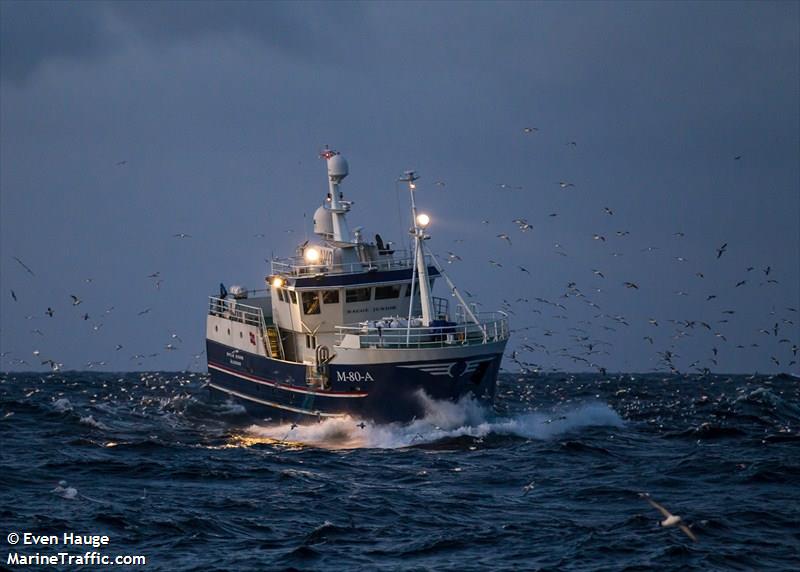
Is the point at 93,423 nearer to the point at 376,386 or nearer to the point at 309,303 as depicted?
the point at 309,303

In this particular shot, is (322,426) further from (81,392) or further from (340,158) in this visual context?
(81,392)

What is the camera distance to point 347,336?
40.1m

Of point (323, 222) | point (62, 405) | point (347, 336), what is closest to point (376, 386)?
point (347, 336)

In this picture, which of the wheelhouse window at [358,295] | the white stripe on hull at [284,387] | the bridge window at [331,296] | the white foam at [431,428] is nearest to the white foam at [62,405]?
the white stripe on hull at [284,387]

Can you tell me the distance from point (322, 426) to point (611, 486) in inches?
572

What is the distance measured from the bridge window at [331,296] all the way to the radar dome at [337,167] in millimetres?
5915

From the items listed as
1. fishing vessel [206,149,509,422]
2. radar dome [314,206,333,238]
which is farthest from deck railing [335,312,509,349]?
radar dome [314,206,333,238]

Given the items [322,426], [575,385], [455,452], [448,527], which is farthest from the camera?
[575,385]

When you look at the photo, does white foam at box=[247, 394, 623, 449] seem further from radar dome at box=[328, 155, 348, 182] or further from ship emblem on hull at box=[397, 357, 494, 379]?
radar dome at box=[328, 155, 348, 182]

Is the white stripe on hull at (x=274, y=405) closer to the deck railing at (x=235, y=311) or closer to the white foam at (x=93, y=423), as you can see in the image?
the deck railing at (x=235, y=311)

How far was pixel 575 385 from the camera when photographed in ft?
249

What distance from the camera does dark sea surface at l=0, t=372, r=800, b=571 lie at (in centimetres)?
2297

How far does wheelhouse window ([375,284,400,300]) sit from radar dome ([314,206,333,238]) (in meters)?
4.53

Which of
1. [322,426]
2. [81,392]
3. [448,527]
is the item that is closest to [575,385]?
[81,392]
